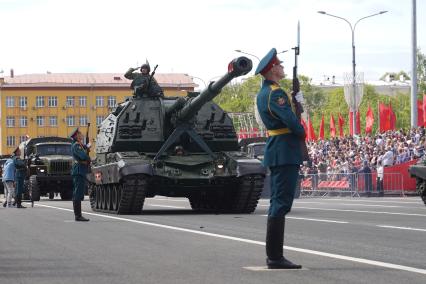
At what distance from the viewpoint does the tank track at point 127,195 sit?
23.8 meters

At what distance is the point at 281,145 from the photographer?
415 inches

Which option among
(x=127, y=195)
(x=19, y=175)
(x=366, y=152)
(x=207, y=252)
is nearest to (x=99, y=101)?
(x=366, y=152)

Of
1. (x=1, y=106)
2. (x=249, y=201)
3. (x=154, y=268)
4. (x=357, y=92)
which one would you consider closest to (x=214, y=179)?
(x=249, y=201)

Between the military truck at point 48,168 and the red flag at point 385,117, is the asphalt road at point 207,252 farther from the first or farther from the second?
the red flag at point 385,117

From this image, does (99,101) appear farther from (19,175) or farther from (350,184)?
(19,175)

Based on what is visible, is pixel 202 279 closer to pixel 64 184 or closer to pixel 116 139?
pixel 116 139

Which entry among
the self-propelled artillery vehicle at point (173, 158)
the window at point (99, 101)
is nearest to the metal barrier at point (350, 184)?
the self-propelled artillery vehicle at point (173, 158)

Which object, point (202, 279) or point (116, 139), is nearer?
point (202, 279)

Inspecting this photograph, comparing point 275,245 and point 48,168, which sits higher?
point 275,245

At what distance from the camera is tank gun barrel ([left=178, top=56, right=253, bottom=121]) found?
69.0 ft

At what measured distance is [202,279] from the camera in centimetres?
981

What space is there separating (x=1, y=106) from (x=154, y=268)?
6041 inches

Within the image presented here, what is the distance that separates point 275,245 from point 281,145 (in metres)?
0.93

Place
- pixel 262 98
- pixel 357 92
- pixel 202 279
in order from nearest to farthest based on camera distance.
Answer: pixel 202 279 < pixel 262 98 < pixel 357 92
